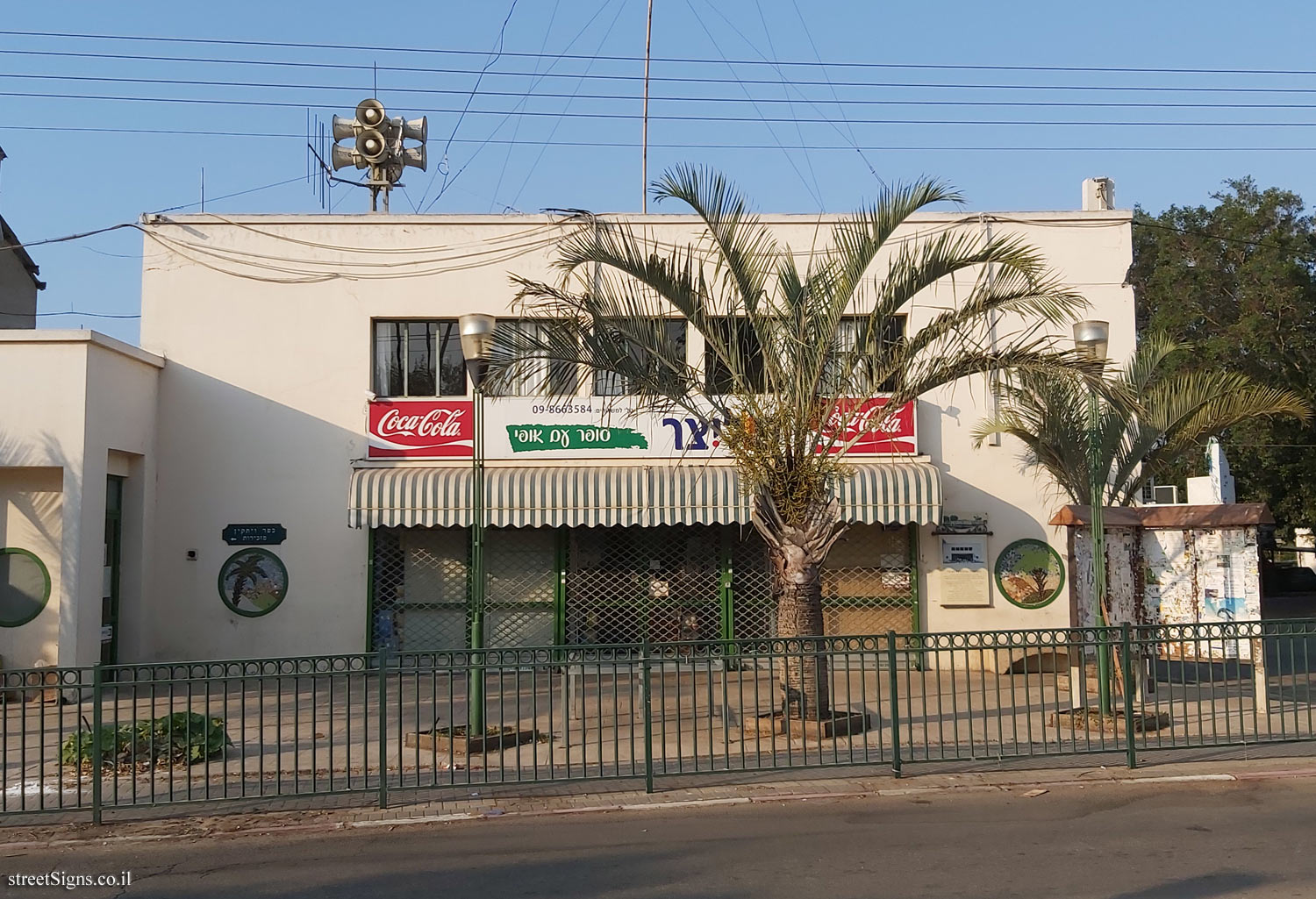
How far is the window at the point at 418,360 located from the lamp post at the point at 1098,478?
27.4ft

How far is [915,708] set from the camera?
12.2 m

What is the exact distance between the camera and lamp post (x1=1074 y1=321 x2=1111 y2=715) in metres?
10.8

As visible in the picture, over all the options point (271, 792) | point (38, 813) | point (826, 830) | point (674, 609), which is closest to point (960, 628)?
point (674, 609)

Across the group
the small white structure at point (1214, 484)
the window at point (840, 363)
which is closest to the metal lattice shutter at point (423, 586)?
the window at point (840, 363)

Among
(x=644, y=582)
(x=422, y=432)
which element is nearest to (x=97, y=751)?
(x=422, y=432)

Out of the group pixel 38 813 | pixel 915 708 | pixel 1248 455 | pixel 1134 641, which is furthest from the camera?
pixel 1248 455

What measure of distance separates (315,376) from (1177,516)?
1137 centimetres

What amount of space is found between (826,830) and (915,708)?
4.80m

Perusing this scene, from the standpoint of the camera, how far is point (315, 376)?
16156 millimetres

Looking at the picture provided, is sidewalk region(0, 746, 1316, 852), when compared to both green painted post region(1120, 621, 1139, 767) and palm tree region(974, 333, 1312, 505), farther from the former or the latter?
palm tree region(974, 333, 1312, 505)

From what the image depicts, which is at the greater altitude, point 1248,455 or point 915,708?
point 1248,455

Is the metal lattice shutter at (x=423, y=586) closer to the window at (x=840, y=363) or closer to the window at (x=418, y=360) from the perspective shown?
the window at (x=418, y=360)

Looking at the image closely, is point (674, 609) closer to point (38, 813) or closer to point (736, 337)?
point (736, 337)

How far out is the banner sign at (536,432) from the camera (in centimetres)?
1598
